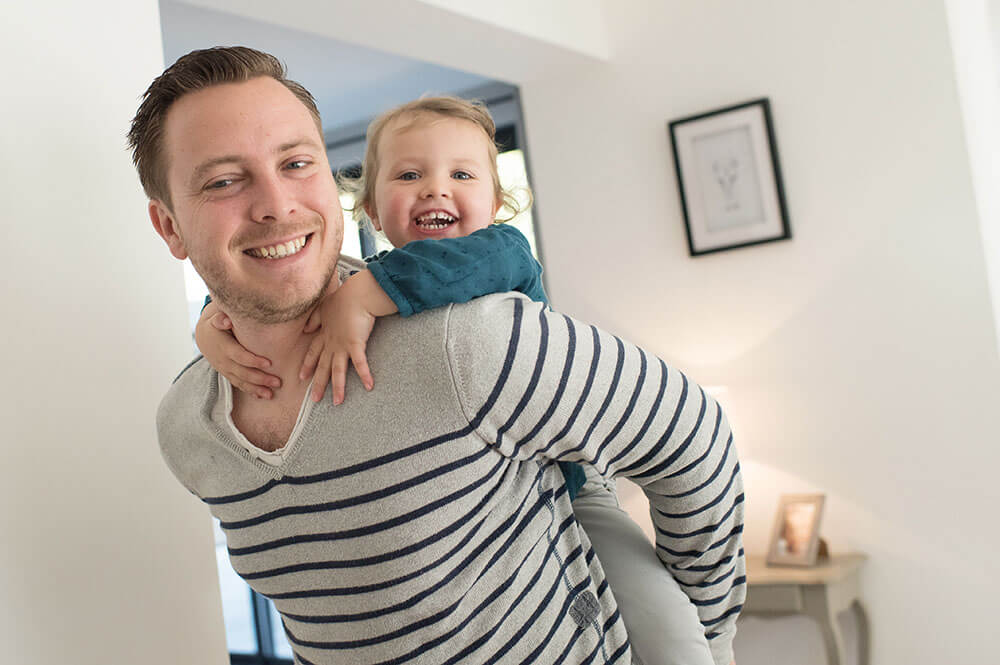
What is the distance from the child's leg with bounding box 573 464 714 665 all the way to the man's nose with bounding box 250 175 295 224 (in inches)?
19.6

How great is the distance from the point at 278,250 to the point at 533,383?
0.32 m

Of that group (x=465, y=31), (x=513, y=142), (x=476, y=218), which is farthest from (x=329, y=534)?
(x=513, y=142)

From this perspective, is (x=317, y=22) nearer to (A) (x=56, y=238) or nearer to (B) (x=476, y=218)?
(B) (x=476, y=218)

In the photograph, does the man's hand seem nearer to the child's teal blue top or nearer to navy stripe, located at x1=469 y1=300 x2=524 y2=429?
the child's teal blue top

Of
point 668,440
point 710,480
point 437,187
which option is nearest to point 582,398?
point 668,440

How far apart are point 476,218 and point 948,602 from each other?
7.63ft

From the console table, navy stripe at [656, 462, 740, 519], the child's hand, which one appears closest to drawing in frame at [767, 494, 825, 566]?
the console table

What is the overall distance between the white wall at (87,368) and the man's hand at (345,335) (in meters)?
0.52

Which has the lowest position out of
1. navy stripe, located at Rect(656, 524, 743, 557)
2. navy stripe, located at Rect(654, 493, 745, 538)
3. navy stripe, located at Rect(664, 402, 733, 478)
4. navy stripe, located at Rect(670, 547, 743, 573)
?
navy stripe, located at Rect(670, 547, 743, 573)

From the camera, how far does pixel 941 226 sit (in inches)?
117

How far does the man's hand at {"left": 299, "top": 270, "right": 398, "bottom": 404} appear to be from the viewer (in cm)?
96

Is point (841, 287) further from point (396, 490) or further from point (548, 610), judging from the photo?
point (396, 490)

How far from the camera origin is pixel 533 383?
3.01ft

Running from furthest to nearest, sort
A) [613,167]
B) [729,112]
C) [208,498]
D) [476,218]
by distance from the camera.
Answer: [613,167], [729,112], [476,218], [208,498]
